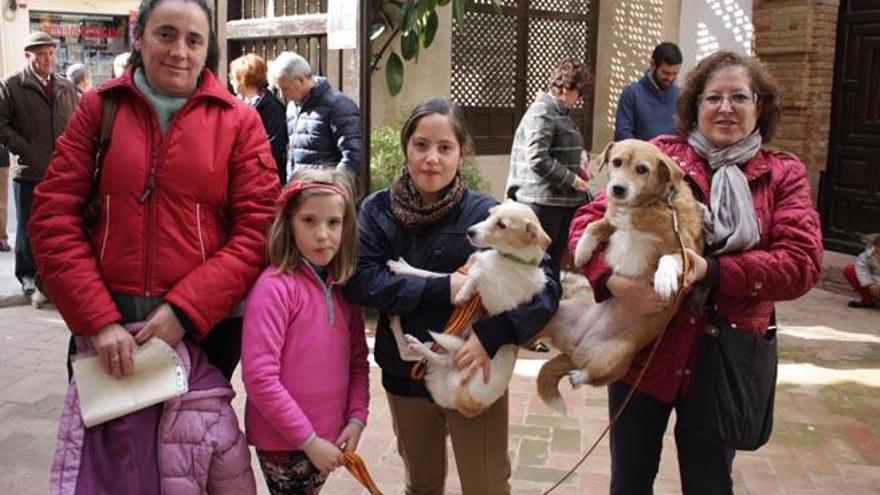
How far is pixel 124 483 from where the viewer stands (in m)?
2.33

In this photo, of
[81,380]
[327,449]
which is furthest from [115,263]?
[327,449]

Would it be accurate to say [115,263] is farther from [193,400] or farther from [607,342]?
[607,342]

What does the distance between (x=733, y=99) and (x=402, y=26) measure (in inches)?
216

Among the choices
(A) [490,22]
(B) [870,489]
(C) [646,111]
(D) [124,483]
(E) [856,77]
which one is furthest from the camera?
(A) [490,22]

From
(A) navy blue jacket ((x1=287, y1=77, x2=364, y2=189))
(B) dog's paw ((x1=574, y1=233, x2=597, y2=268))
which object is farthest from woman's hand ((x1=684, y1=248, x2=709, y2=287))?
(A) navy blue jacket ((x1=287, y1=77, x2=364, y2=189))

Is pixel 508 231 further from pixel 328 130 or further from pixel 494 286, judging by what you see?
pixel 328 130

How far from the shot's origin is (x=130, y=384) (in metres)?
2.34

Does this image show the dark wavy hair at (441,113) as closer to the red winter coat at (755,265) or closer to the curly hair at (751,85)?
the red winter coat at (755,265)

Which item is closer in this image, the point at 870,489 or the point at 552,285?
the point at 552,285

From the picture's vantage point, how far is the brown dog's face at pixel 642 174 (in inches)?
98.0

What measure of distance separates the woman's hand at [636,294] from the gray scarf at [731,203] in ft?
0.77

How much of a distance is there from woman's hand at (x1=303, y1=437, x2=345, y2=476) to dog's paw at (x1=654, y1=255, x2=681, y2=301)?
3.51 feet

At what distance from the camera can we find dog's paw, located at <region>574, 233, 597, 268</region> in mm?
2656

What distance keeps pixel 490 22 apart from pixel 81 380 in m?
8.56
